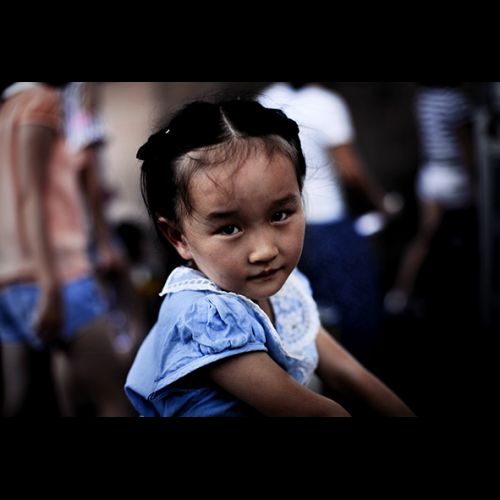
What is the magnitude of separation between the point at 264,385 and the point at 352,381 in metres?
0.26

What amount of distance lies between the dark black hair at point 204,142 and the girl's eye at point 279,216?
73mm

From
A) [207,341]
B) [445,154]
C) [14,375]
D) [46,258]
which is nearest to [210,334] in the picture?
[207,341]

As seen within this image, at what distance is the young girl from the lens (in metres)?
0.97

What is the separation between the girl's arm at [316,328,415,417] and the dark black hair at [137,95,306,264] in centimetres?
35

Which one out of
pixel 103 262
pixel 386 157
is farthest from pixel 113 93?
pixel 103 262

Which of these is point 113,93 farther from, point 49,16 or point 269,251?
point 269,251

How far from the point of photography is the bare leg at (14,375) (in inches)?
76.0

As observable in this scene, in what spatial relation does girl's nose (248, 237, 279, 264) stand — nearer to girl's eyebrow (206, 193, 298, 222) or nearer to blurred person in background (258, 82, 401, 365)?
girl's eyebrow (206, 193, 298, 222)

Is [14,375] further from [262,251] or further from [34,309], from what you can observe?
[262,251]

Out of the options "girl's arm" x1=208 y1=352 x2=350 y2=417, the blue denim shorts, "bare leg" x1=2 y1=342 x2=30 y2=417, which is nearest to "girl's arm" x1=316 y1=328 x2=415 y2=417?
"girl's arm" x1=208 y1=352 x2=350 y2=417

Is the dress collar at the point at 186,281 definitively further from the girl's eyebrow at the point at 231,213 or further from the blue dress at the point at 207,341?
the girl's eyebrow at the point at 231,213

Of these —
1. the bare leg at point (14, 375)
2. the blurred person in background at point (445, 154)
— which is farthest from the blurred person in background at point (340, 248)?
the blurred person in background at point (445, 154)

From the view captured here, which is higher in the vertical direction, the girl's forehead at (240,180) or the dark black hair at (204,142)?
the dark black hair at (204,142)

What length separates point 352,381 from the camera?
1168mm
